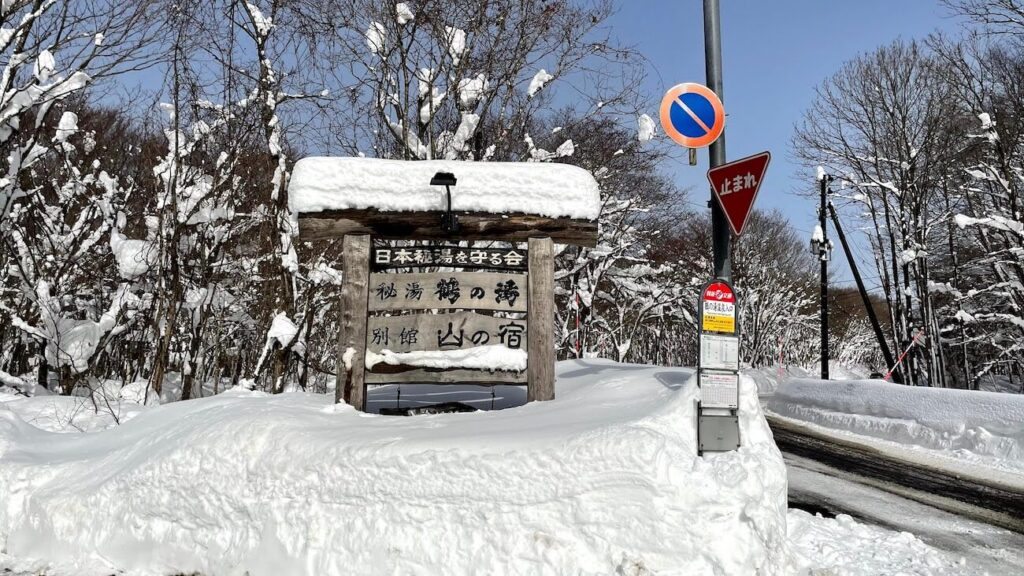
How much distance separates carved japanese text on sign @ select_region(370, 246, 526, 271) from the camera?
548cm

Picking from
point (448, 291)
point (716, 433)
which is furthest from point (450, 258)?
point (716, 433)

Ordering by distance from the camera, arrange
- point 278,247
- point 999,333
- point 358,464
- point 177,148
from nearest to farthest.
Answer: point 358,464
point 177,148
point 278,247
point 999,333

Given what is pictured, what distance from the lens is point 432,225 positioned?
5.34 m

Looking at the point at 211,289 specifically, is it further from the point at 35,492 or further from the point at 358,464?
the point at 358,464

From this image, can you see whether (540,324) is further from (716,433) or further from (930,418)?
(930,418)

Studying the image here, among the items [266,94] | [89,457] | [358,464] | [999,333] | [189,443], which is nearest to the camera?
[358,464]

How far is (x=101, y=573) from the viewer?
3873mm

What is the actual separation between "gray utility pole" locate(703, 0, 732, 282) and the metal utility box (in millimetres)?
1020

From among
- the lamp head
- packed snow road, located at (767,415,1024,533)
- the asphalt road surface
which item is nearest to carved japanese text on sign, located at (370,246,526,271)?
the lamp head

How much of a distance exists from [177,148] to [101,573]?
241 inches

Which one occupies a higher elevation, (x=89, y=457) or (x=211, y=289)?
(x=211, y=289)

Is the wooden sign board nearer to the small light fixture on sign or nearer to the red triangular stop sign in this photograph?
the small light fixture on sign

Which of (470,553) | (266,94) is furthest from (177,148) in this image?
(470,553)

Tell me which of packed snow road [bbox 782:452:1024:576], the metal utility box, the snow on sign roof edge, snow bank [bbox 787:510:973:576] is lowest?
packed snow road [bbox 782:452:1024:576]
